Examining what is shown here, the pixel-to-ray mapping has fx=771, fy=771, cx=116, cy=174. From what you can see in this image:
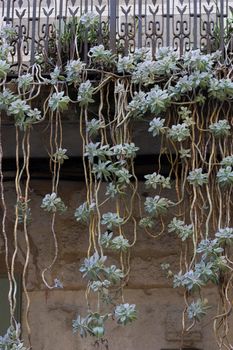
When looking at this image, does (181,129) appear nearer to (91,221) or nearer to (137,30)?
(91,221)

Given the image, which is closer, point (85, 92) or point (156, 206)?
point (156, 206)

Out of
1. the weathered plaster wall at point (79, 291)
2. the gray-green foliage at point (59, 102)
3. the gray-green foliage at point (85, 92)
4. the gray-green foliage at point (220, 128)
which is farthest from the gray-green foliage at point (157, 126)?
the weathered plaster wall at point (79, 291)

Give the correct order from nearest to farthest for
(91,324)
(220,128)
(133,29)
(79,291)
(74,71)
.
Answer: (91,324)
(220,128)
(74,71)
(133,29)
(79,291)

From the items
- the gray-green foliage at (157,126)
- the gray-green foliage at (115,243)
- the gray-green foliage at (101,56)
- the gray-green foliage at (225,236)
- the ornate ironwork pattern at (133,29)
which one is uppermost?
the ornate ironwork pattern at (133,29)

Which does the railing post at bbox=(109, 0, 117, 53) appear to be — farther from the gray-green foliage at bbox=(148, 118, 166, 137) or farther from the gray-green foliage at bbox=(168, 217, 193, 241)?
the gray-green foliage at bbox=(168, 217, 193, 241)

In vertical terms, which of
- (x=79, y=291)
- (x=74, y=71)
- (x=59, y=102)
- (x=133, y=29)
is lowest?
(x=79, y=291)

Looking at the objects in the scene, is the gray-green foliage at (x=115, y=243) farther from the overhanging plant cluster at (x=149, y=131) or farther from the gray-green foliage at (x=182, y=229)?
the gray-green foliage at (x=182, y=229)

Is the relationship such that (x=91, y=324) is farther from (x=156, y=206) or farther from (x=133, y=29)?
(x=133, y=29)

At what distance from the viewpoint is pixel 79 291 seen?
17.2 feet

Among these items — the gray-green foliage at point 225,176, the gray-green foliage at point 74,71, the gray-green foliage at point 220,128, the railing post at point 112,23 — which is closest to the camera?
the gray-green foliage at point 225,176

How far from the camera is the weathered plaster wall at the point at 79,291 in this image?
511cm

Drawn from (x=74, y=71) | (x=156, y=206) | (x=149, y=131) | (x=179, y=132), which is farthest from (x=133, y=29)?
(x=156, y=206)

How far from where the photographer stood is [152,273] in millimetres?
5254

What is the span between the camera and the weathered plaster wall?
511cm
